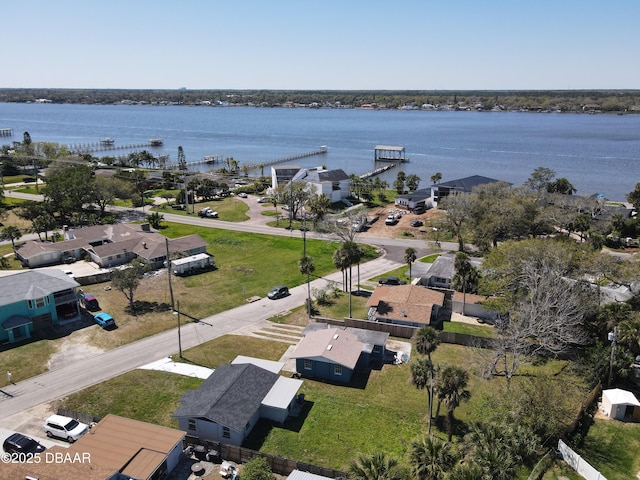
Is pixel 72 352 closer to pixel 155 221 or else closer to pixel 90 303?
pixel 90 303

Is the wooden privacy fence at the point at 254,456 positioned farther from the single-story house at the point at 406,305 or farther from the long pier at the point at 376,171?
the long pier at the point at 376,171

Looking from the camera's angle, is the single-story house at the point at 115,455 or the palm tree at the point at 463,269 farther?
the palm tree at the point at 463,269

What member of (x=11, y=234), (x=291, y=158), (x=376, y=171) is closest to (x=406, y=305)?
(x=11, y=234)

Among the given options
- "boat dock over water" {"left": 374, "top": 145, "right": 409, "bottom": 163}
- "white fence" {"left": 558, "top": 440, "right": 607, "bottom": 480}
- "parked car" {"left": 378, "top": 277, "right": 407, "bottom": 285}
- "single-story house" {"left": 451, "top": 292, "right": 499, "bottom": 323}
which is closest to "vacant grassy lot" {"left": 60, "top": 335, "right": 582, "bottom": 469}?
"white fence" {"left": 558, "top": 440, "right": 607, "bottom": 480}

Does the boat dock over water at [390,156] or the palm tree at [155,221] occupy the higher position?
the boat dock over water at [390,156]

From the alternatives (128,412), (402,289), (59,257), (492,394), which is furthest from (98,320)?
(492,394)

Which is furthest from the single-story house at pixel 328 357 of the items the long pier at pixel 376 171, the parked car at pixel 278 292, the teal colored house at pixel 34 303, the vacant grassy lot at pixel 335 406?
the long pier at pixel 376 171
